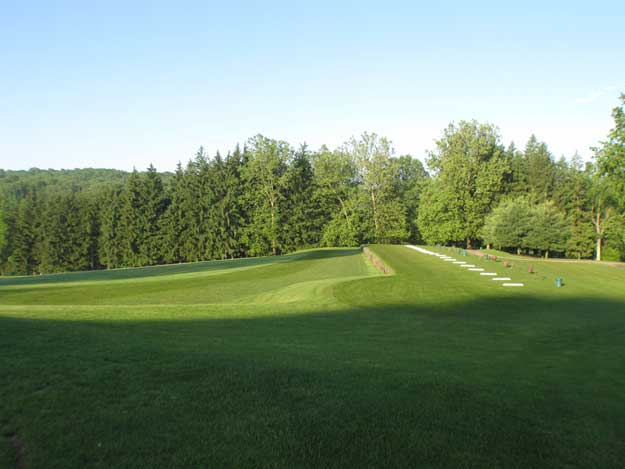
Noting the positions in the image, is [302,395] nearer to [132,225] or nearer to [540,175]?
[132,225]

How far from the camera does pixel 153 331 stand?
7.26 metres

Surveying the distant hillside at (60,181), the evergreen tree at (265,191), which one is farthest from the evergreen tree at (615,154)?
the distant hillside at (60,181)

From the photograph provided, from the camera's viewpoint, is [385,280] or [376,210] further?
[376,210]

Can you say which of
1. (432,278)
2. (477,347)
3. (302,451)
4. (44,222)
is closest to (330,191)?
(44,222)

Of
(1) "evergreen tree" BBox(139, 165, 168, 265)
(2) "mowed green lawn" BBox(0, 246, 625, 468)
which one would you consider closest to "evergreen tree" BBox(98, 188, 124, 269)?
(1) "evergreen tree" BBox(139, 165, 168, 265)

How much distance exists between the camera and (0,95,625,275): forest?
191 ft

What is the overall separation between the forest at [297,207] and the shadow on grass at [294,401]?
52821 mm

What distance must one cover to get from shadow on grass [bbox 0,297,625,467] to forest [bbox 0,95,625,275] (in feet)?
173

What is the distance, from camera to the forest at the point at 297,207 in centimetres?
5831

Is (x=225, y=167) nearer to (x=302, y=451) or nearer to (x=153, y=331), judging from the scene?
(x=153, y=331)

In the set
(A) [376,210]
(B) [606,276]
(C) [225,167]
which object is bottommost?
(B) [606,276]

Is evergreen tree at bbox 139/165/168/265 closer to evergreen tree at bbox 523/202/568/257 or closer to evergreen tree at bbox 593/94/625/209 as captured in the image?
evergreen tree at bbox 523/202/568/257

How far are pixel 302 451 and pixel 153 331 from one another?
4.72 meters

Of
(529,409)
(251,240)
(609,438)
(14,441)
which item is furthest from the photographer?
(251,240)
